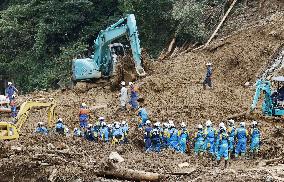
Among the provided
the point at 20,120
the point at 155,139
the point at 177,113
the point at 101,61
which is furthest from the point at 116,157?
the point at 101,61

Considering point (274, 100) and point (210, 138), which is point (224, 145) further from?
point (274, 100)

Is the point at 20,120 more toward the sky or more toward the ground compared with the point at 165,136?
more toward the sky

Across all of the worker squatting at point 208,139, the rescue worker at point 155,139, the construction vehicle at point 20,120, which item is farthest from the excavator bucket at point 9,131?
the rescue worker at point 155,139

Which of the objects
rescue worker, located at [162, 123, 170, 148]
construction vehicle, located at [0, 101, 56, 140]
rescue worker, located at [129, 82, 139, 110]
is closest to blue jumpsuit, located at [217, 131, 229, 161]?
rescue worker, located at [162, 123, 170, 148]

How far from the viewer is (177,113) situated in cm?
2380

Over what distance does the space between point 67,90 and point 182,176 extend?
14062 millimetres

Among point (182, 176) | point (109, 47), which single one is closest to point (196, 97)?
point (109, 47)

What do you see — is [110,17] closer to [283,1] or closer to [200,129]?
[283,1]

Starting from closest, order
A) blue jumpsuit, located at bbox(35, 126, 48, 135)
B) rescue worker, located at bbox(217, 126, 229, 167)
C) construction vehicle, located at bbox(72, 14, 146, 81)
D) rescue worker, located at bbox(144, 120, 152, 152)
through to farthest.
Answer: rescue worker, located at bbox(217, 126, 229, 167), rescue worker, located at bbox(144, 120, 152, 152), blue jumpsuit, located at bbox(35, 126, 48, 135), construction vehicle, located at bbox(72, 14, 146, 81)

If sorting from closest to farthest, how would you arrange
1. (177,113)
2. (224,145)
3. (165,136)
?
(224,145)
(165,136)
(177,113)

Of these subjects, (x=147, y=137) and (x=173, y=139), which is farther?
(x=147, y=137)

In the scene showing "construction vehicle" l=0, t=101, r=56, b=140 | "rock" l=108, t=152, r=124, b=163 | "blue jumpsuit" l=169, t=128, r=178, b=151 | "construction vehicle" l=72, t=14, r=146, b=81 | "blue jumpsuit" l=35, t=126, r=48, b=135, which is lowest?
"rock" l=108, t=152, r=124, b=163

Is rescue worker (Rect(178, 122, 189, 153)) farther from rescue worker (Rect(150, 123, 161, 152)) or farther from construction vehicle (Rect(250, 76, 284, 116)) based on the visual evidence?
construction vehicle (Rect(250, 76, 284, 116))

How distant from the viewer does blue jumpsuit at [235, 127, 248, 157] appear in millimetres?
19031
